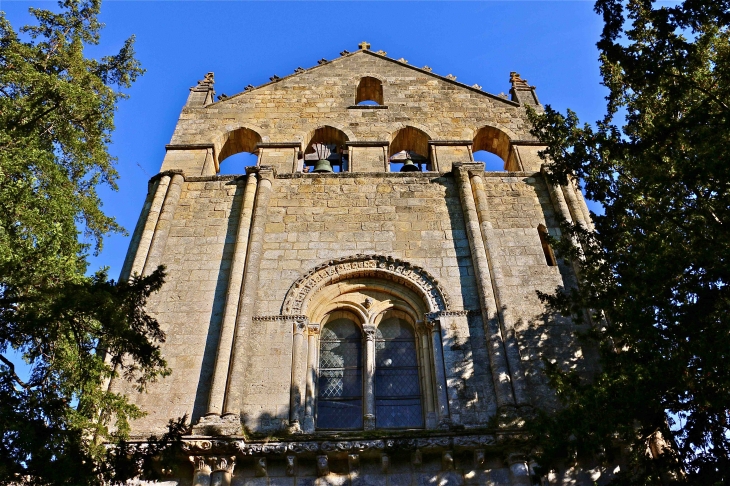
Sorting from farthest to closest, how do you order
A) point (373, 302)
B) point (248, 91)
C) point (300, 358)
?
1. point (248, 91)
2. point (373, 302)
3. point (300, 358)

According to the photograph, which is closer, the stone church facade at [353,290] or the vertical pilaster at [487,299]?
the stone church facade at [353,290]

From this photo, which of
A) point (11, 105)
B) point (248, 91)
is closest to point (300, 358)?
point (11, 105)

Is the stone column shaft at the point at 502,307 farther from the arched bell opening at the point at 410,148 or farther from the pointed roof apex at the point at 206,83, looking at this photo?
the pointed roof apex at the point at 206,83

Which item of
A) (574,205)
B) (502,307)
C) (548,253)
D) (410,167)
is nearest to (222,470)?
(502,307)

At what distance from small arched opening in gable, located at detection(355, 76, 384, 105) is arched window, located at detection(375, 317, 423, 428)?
785 centimetres

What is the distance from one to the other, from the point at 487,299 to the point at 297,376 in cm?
345

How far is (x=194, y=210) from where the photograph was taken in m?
14.5

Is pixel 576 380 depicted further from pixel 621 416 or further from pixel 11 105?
pixel 11 105

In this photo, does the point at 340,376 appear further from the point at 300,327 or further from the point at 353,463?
the point at 353,463

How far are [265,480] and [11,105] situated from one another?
22.2 feet

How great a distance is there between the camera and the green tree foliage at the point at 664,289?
27.6 ft

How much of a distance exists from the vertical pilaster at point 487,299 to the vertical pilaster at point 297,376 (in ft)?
9.89

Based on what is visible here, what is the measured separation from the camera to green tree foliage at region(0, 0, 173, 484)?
317 inches

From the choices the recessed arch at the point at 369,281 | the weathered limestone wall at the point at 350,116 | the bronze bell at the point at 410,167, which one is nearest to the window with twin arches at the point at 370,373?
the recessed arch at the point at 369,281
